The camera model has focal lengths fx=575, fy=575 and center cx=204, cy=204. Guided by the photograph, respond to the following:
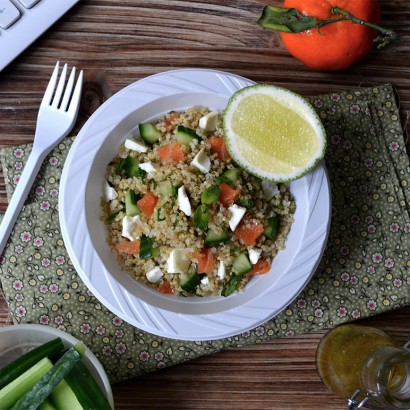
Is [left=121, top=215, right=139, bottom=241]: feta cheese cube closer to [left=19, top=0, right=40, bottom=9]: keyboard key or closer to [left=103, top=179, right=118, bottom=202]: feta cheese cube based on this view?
[left=103, top=179, right=118, bottom=202]: feta cheese cube

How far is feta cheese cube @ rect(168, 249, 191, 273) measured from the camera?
1504mm

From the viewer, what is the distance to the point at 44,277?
67.5 inches

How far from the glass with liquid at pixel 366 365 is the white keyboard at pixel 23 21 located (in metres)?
1.28

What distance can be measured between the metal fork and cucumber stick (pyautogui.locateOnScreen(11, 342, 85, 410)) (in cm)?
41

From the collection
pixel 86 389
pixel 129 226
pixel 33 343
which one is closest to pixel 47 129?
pixel 129 226

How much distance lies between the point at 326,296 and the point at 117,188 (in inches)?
28.6

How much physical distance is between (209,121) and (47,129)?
50 cm

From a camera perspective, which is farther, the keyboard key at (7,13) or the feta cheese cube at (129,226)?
the keyboard key at (7,13)

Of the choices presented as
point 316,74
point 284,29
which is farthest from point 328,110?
point 284,29

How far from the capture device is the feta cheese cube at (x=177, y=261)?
4.93ft

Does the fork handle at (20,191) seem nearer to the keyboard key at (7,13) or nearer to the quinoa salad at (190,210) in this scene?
the quinoa salad at (190,210)

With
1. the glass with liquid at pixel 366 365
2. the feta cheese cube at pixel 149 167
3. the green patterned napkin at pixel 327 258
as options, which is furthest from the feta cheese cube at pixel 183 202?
the glass with liquid at pixel 366 365

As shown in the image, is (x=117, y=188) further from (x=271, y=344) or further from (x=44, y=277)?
(x=271, y=344)

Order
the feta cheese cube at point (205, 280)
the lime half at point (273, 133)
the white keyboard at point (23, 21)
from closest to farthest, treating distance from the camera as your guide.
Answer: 1. the lime half at point (273, 133)
2. the feta cheese cube at point (205, 280)
3. the white keyboard at point (23, 21)
